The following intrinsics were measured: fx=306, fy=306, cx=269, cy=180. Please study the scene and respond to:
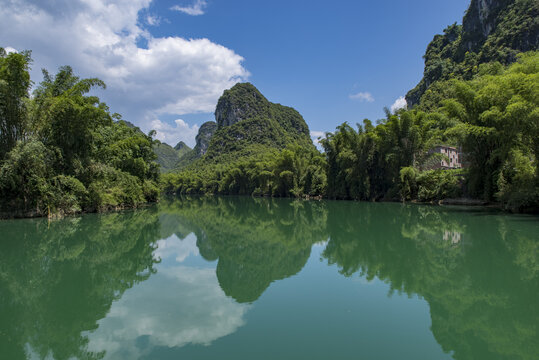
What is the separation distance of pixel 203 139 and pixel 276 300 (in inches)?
6773

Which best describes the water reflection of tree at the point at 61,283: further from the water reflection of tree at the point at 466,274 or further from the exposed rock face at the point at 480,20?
the exposed rock face at the point at 480,20

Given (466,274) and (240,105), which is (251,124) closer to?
(240,105)

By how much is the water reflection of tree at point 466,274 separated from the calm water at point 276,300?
0.03m

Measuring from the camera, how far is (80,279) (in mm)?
Result: 6402

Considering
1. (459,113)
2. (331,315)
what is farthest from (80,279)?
(459,113)

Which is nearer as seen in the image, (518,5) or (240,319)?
(240,319)

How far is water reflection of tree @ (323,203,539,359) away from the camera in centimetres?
366

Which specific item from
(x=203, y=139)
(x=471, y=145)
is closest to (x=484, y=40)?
(x=471, y=145)

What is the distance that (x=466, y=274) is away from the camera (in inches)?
246

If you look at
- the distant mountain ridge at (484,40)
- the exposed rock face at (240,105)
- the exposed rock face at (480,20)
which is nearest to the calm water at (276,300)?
the distant mountain ridge at (484,40)

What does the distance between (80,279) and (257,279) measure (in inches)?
146

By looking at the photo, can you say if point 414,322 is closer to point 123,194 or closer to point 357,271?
point 357,271

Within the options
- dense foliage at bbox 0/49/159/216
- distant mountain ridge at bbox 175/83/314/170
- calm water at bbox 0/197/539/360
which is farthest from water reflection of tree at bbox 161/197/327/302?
distant mountain ridge at bbox 175/83/314/170

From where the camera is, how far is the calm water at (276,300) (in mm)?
3549
